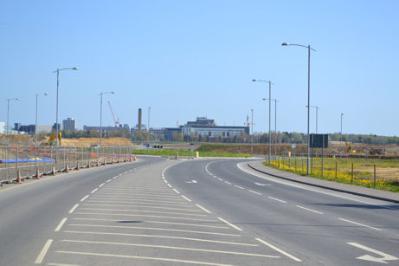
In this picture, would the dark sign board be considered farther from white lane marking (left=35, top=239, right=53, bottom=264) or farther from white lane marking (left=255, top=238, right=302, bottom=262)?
white lane marking (left=35, top=239, right=53, bottom=264)

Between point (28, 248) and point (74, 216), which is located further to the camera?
point (74, 216)

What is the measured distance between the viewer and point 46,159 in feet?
165

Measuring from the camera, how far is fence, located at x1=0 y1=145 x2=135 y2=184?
34.3 metres

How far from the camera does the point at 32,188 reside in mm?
30125

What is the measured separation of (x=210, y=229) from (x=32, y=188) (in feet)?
55.6

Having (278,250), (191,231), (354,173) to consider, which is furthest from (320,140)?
(278,250)

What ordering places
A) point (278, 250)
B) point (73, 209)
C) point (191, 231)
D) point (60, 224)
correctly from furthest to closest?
point (73, 209)
point (60, 224)
point (191, 231)
point (278, 250)

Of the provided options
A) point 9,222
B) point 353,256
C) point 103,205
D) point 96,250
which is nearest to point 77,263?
point 96,250

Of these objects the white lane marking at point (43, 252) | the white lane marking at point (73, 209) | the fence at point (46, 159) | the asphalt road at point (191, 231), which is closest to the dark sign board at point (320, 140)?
the fence at point (46, 159)

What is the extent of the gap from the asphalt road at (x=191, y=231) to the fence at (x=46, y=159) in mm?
9014

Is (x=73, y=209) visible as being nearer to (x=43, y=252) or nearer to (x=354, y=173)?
(x=43, y=252)

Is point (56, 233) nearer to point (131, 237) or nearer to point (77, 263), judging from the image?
point (131, 237)

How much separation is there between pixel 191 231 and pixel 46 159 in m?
37.3

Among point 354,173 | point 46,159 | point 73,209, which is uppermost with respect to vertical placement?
point 46,159
